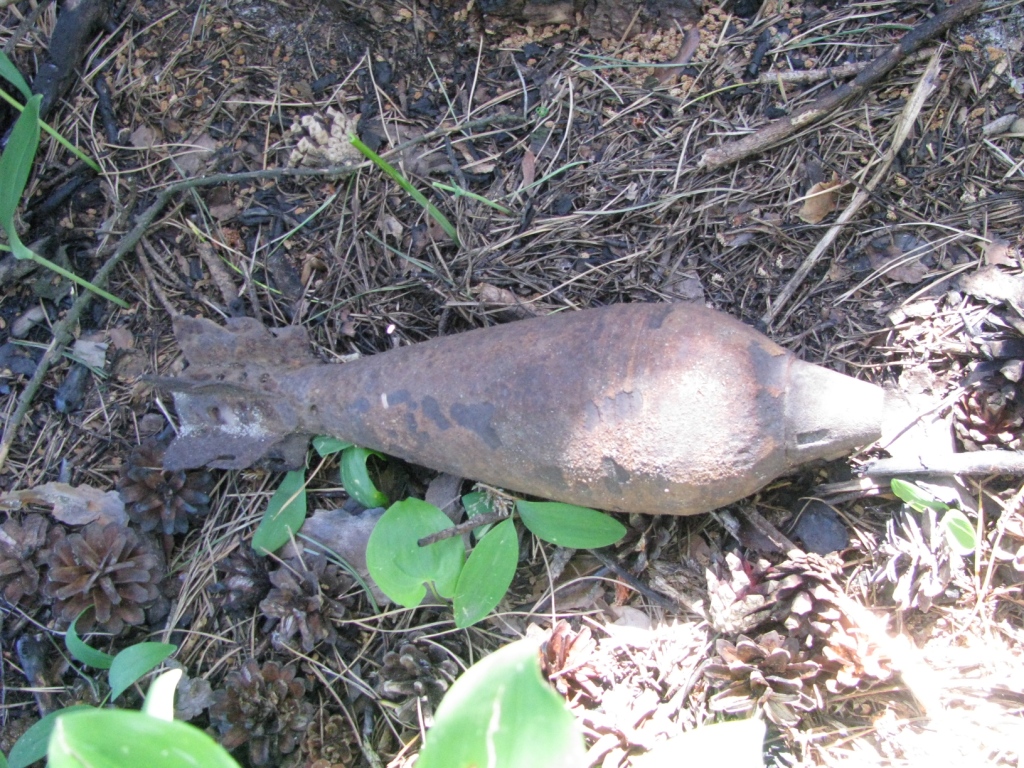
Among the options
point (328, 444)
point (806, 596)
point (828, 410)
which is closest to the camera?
point (828, 410)

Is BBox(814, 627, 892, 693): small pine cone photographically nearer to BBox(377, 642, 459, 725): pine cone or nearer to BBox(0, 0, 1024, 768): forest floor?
BBox(0, 0, 1024, 768): forest floor

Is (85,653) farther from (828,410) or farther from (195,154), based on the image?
(828,410)

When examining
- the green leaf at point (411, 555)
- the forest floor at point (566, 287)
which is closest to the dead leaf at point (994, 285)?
the forest floor at point (566, 287)

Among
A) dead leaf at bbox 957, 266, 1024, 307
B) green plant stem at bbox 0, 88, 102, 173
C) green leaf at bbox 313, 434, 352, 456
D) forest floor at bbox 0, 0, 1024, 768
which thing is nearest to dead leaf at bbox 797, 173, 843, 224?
forest floor at bbox 0, 0, 1024, 768

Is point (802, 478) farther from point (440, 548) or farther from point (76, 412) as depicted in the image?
point (76, 412)

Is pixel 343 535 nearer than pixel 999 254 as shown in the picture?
No

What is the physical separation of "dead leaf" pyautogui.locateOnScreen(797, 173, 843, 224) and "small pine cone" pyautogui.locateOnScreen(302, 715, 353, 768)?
5.88 feet

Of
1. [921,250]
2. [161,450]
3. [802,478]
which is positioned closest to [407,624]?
[161,450]

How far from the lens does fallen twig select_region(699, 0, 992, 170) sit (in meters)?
1.86

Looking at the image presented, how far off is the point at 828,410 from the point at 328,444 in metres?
1.27

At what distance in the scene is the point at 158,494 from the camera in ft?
6.31

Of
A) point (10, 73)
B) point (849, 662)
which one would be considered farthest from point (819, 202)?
point (10, 73)

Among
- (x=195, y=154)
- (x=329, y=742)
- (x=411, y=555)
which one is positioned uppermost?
(x=195, y=154)

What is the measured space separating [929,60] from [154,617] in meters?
2.59
